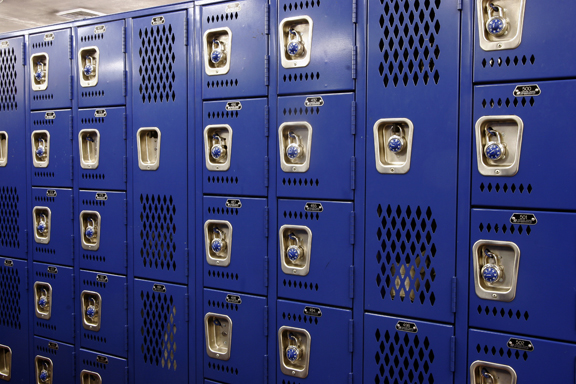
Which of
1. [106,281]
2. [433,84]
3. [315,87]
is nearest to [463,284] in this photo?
[433,84]

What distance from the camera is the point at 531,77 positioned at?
187 centimetres

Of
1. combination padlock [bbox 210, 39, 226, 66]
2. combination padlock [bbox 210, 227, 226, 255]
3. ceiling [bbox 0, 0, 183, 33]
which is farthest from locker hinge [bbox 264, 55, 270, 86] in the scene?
ceiling [bbox 0, 0, 183, 33]

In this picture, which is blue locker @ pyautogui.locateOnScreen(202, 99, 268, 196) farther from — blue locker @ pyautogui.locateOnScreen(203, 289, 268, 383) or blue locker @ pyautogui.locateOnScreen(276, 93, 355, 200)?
blue locker @ pyautogui.locateOnScreen(203, 289, 268, 383)

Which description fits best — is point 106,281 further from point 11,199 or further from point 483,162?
point 483,162

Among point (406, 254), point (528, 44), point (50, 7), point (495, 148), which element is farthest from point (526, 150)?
point (50, 7)

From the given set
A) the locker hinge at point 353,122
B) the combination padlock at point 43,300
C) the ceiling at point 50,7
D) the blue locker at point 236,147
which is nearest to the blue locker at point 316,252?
the blue locker at point 236,147

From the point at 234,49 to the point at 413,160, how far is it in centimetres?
102

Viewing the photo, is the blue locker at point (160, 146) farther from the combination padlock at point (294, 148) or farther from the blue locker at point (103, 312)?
the combination padlock at point (294, 148)

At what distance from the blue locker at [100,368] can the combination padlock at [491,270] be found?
6.56 feet

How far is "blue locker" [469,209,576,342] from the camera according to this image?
186 centimetres

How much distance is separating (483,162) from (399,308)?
69 centimetres

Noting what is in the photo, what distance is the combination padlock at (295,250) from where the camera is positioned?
2.34 metres

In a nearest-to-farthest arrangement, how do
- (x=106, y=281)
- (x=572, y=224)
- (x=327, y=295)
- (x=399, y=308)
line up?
(x=572, y=224), (x=399, y=308), (x=327, y=295), (x=106, y=281)

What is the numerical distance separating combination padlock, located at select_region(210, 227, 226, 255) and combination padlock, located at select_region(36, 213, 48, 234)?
1.21m
